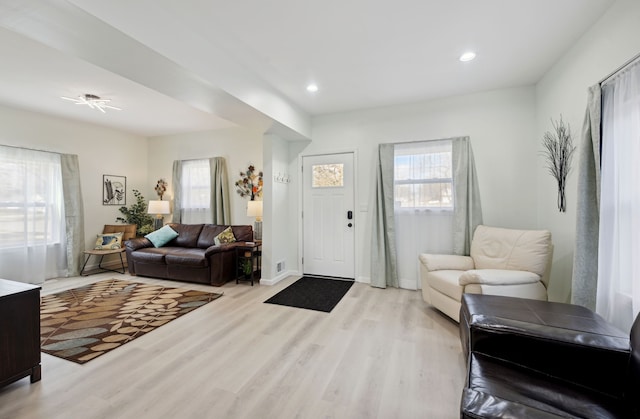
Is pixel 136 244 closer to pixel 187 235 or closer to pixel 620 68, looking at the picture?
pixel 187 235

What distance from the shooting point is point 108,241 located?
4.85m

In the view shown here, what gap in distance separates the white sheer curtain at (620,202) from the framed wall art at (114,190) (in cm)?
687

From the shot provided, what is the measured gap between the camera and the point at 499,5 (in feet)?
6.52

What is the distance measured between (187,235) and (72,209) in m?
1.84

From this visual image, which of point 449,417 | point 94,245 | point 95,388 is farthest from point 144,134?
point 449,417

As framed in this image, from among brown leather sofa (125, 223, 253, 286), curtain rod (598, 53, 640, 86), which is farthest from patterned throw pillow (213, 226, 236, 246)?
curtain rod (598, 53, 640, 86)

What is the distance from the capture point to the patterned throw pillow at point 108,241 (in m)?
4.80

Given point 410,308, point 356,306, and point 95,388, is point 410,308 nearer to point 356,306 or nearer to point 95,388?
point 356,306

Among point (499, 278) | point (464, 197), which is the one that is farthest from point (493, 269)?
point (464, 197)

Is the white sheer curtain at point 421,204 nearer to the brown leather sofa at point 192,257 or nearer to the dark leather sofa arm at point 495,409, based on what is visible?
the brown leather sofa at point 192,257

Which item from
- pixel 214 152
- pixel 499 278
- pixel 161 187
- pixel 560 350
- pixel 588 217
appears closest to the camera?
pixel 560 350

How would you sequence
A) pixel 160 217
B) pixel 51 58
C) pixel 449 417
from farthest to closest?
pixel 160 217, pixel 51 58, pixel 449 417

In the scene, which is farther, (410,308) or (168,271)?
(168,271)

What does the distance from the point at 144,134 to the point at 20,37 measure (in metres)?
3.47
